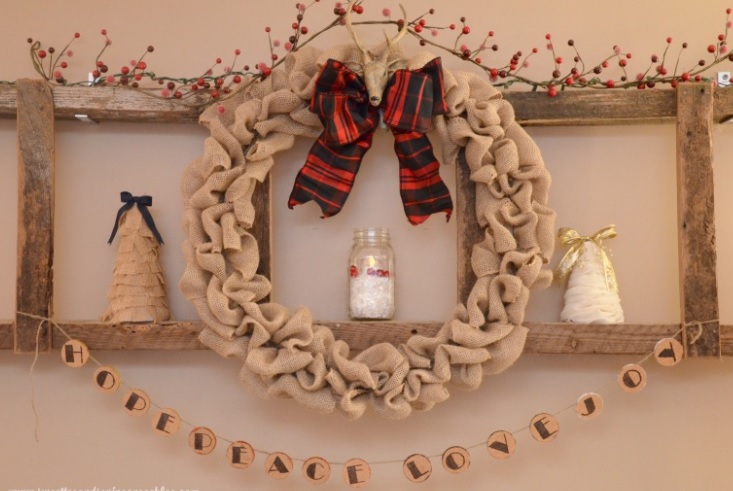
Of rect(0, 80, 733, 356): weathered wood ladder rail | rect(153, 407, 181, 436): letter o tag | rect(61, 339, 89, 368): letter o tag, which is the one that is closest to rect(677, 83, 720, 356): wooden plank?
A: rect(0, 80, 733, 356): weathered wood ladder rail

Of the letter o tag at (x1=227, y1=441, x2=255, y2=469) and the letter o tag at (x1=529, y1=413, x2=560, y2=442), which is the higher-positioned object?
the letter o tag at (x1=529, y1=413, x2=560, y2=442)

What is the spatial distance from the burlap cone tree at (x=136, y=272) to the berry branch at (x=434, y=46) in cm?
23

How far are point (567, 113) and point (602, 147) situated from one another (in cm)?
13

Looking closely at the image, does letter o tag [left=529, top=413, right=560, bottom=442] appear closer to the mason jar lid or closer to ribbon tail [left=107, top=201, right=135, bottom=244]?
the mason jar lid

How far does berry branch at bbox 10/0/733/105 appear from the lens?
154 centimetres

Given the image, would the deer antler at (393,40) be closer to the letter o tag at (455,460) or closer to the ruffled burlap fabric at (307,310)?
the ruffled burlap fabric at (307,310)

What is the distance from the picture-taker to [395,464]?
1611mm

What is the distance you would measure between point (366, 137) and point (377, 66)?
0.13m

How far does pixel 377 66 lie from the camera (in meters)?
1.49

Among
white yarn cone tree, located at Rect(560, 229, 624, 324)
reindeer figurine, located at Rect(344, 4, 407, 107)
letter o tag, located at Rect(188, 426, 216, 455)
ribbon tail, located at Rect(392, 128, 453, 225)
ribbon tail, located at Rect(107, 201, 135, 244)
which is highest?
reindeer figurine, located at Rect(344, 4, 407, 107)

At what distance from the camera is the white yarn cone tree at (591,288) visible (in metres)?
1.52

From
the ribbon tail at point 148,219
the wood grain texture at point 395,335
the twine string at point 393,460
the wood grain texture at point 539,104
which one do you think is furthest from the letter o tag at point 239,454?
the wood grain texture at point 539,104

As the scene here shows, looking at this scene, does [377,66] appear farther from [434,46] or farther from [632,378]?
[632,378]

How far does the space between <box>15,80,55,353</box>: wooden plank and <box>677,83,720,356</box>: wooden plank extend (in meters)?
1.12
